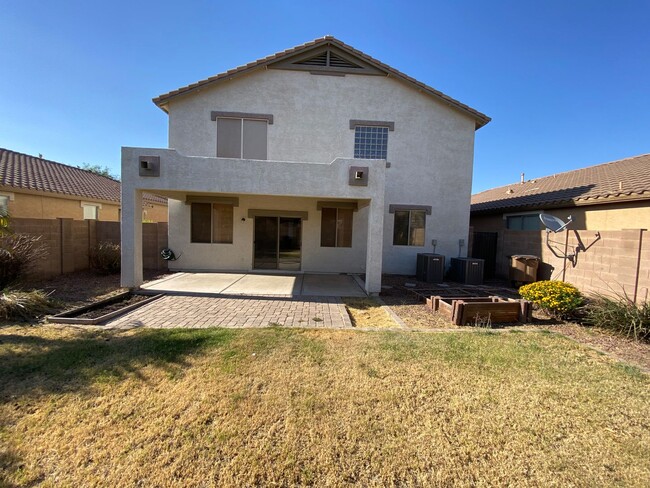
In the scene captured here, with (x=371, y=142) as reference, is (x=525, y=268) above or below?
below

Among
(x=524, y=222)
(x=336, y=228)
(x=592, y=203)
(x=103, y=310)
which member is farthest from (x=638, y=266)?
(x=103, y=310)

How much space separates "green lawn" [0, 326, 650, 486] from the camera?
8.61 ft

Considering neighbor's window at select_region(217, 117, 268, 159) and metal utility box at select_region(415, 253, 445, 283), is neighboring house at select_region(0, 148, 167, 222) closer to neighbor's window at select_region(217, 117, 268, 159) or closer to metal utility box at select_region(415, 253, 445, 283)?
neighbor's window at select_region(217, 117, 268, 159)

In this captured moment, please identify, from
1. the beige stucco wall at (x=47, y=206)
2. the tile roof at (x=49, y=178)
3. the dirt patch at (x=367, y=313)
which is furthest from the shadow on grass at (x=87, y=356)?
the tile roof at (x=49, y=178)

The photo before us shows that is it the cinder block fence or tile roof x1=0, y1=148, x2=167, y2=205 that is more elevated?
tile roof x1=0, y1=148, x2=167, y2=205

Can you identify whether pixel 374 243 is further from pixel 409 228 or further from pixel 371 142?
pixel 371 142

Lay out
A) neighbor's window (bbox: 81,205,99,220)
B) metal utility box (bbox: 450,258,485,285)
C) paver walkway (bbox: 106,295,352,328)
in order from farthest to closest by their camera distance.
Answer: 1. neighbor's window (bbox: 81,205,99,220)
2. metal utility box (bbox: 450,258,485,285)
3. paver walkway (bbox: 106,295,352,328)

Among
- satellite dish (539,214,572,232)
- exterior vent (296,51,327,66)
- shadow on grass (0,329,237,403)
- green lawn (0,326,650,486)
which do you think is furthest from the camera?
exterior vent (296,51,327,66)

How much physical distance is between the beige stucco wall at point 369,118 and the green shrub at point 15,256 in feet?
14.5

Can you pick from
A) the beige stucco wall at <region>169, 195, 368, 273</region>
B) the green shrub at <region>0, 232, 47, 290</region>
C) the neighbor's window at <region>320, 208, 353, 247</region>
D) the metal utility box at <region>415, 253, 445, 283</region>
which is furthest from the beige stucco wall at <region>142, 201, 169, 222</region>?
the metal utility box at <region>415, 253, 445, 283</region>

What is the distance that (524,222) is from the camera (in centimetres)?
1443

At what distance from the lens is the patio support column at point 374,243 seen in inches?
362

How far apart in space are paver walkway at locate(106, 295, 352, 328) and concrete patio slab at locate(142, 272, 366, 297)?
560mm

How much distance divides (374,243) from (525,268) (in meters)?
5.87
